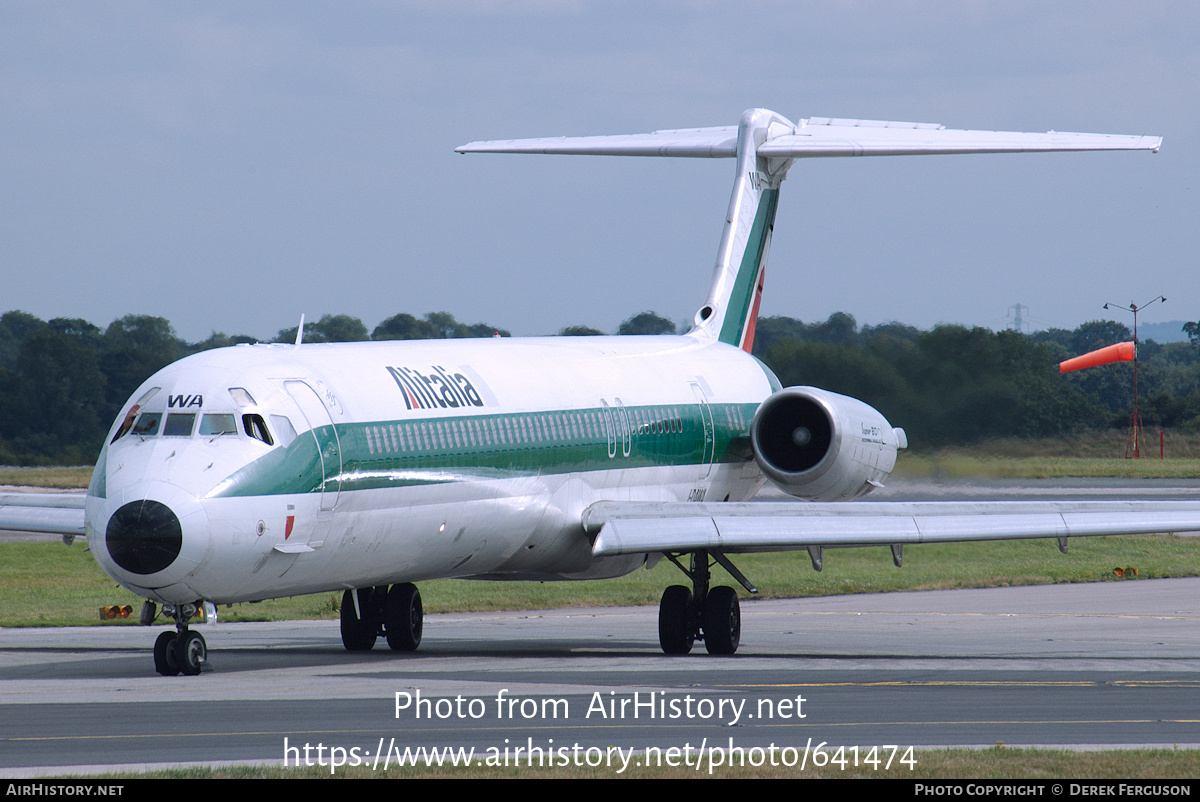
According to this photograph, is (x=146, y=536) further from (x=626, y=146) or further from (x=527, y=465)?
(x=626, y=146)

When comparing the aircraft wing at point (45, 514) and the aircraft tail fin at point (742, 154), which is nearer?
the aircraft wing at point (45, 514)

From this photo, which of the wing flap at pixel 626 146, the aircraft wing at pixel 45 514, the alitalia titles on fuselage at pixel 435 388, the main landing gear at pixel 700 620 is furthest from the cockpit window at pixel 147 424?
the wing flap at pixel 626 146

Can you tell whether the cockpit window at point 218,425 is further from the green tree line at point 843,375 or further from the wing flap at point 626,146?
the wing flap at point 626,146

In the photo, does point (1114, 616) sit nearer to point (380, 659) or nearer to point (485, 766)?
point (380, 659)

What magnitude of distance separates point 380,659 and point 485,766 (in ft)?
29.3

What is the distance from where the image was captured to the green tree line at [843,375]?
3102 cm

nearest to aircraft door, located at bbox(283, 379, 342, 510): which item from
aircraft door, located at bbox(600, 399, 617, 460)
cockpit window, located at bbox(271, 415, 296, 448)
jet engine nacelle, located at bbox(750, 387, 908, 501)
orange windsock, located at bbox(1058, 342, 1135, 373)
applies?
cockpit window, located at bbox(271, 415, 296, 448)

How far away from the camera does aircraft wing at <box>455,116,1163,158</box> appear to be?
78.6 feet

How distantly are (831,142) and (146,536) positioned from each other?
50.6 feet

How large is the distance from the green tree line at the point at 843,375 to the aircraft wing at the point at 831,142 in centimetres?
476

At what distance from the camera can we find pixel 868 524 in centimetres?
1973

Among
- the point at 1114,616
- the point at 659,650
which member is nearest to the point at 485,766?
the point at 659,650

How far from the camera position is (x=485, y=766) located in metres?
10.9
